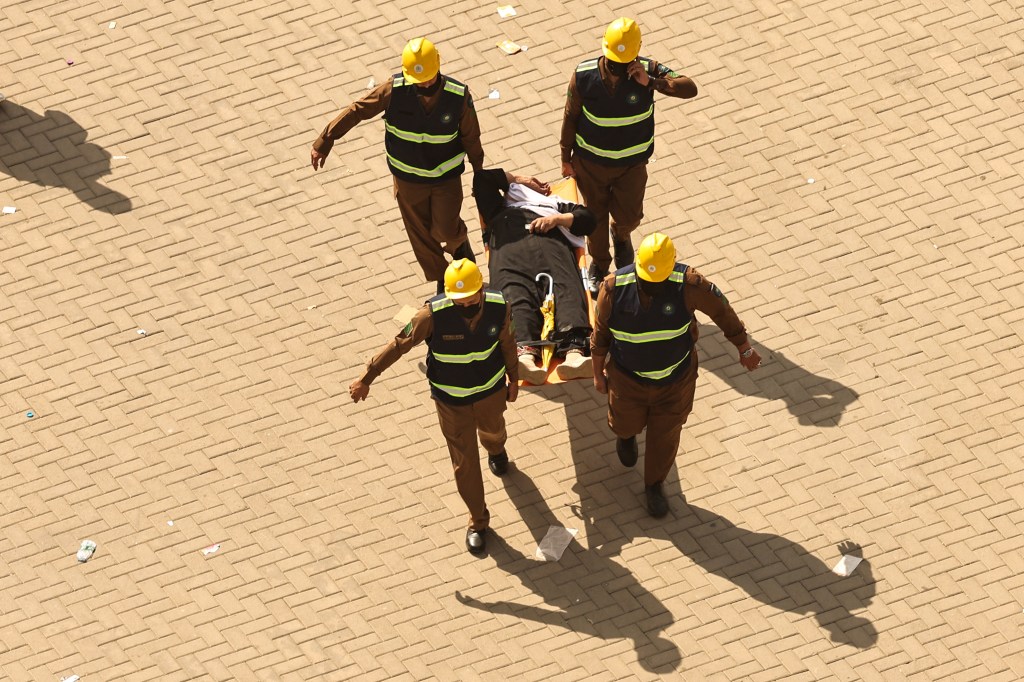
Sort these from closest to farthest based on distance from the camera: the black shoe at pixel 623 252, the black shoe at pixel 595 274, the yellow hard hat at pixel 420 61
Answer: the yellow hard hat at pixel 420 61 < the black shoe at pixel 595 274 < the black shoe at pixel 623 252

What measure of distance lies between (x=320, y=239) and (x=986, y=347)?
490 cm

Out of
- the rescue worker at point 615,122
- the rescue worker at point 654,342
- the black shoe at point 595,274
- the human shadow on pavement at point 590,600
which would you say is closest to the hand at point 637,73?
the rescue worker at point 615,122

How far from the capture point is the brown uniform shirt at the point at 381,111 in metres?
9.58

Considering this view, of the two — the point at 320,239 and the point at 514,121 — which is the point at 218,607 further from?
the point at 514,121

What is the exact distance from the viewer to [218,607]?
955cm

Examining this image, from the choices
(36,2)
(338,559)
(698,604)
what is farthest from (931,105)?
(36,2)

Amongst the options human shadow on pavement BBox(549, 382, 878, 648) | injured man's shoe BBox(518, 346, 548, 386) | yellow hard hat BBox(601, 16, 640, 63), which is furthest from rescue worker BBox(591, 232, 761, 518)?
yellow hard hat BBox(601, 16, 640, 63)

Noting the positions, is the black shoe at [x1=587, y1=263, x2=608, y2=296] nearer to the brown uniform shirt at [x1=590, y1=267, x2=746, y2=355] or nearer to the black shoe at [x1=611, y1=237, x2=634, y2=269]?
the black shoe at [x1=611, y1=237, x2=634, y2=269]

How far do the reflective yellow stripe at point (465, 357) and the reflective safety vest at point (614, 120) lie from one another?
185 centimetres

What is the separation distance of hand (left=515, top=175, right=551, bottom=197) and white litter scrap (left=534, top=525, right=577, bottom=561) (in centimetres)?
235

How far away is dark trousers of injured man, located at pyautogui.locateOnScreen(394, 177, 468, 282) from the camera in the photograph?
32.7 feet

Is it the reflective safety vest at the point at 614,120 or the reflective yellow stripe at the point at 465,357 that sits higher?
the reflective safety vest at the point at 614,120

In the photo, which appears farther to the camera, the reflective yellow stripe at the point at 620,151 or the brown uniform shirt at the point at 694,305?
the reflective yellow stripe at the point at 620,151

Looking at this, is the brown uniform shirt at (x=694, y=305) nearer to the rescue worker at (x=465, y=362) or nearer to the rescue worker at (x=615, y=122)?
the rescue worker at (x=465, y=362)
